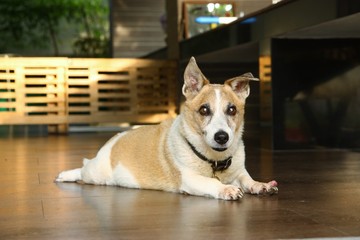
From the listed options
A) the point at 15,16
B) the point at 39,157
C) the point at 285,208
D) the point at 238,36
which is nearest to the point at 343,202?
the point at 285,208

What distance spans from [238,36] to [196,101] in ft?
12.5

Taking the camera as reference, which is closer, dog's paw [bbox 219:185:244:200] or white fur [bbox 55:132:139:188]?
dog's paw [bbox 219:185:244:200]

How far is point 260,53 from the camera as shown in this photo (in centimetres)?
660

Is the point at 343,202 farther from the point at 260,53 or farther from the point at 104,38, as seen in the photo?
the point at 104,38

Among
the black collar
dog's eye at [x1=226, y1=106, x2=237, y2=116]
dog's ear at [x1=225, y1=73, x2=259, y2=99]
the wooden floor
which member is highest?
dog's ear at [x1=225, y1=73, x2=259, y2=99]

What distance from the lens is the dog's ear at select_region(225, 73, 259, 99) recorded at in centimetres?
340

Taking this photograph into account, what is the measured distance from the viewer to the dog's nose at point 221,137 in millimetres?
3160

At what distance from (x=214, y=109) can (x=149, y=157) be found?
1.78 feet

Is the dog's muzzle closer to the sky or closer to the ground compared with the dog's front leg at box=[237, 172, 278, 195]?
closer to the sky

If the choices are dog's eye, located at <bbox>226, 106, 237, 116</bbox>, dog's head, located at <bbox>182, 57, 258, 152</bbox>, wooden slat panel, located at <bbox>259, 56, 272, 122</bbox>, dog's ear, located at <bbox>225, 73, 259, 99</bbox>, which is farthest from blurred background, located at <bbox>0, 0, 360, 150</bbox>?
dog's eye, located at <bbox>226, 106, 237, 116</bbox>

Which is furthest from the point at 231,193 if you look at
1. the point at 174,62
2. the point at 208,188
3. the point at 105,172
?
the point at 174,62

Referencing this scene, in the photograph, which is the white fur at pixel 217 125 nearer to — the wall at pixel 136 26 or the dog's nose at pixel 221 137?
the dog's nose at pixel 221 137

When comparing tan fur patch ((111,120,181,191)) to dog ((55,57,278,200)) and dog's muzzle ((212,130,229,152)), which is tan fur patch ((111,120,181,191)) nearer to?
dog ((55,57,278,200))

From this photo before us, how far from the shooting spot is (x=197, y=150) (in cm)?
340
